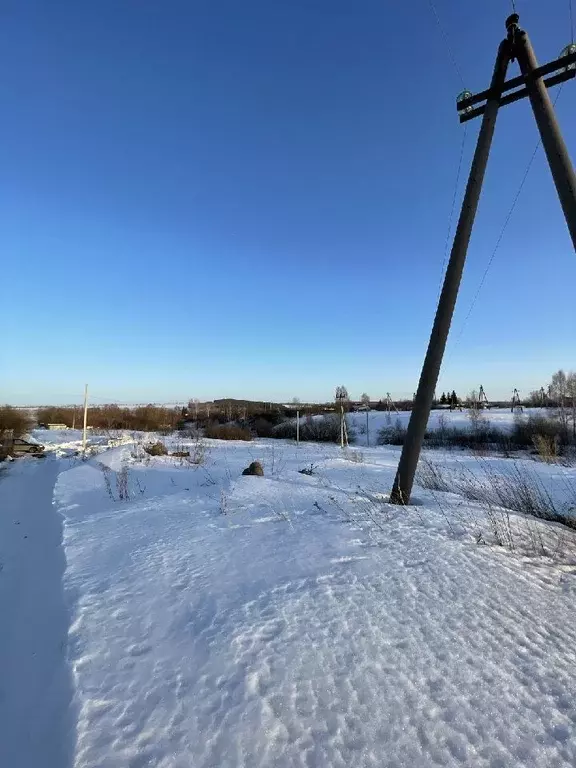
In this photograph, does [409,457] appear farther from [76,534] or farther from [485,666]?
[76,534]

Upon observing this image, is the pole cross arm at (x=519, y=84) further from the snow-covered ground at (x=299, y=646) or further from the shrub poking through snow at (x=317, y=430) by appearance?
the shrub poking through snow at (x=317, y=430)

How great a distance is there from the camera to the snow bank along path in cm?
206

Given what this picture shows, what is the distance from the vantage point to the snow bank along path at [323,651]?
2.06 m

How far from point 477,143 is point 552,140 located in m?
1.52

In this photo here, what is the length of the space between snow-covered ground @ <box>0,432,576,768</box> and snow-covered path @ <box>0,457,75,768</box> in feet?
0.06

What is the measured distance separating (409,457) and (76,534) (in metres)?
4.99

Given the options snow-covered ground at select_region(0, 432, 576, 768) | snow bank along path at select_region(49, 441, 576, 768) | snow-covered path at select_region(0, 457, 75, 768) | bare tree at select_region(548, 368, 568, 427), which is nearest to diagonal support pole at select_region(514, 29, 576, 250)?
snow-covered ground at select_region(0, 432, 576, 768)

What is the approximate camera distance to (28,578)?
5539mm

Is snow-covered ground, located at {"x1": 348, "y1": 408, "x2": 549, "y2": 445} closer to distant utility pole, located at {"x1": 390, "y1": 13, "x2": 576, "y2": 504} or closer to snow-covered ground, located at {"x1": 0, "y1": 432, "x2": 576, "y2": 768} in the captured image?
distant utility pole, located at {"x1": 390, "y1": 13, "x2": 576, "y2": 504}

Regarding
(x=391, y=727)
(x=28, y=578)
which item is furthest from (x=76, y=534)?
(x=391, y=727)

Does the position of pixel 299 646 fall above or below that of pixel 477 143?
below

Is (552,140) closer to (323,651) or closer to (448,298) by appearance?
(448,298)

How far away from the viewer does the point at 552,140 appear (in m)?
5.25

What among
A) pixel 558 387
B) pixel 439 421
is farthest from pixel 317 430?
pixel 558 387
